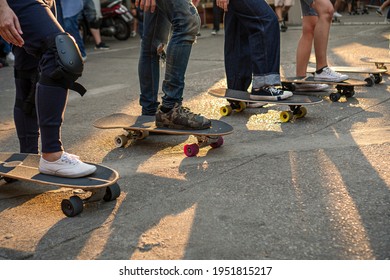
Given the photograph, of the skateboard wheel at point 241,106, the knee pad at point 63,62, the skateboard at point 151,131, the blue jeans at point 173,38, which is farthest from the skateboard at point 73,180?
the skateboard wheel at point 241,106

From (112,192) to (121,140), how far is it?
1207mm

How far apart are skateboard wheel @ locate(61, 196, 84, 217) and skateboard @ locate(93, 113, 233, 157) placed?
3.54 feet

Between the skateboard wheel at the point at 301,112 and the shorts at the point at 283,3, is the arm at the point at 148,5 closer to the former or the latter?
the skateboard wheel at the point at 301,112

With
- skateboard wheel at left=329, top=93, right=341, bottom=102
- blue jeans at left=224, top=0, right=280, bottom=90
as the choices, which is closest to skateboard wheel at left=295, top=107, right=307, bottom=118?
blue jeans at left=224, top=0, right=280, bottom=90

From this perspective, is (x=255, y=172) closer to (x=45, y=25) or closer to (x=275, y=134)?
(x=275, y=134)

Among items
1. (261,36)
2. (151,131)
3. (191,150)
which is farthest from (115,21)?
(191,150)

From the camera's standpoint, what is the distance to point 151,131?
431 cm

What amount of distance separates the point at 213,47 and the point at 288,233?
8.56m

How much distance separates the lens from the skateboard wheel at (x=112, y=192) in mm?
3234

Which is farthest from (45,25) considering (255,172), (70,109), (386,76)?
(386,76)

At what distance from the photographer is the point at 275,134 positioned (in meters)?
4.46

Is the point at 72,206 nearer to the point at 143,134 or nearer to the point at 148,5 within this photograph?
the point at 143,134

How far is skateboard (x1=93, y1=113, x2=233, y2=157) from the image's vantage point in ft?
13.1

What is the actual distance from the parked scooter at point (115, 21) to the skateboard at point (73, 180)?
1117 cm
